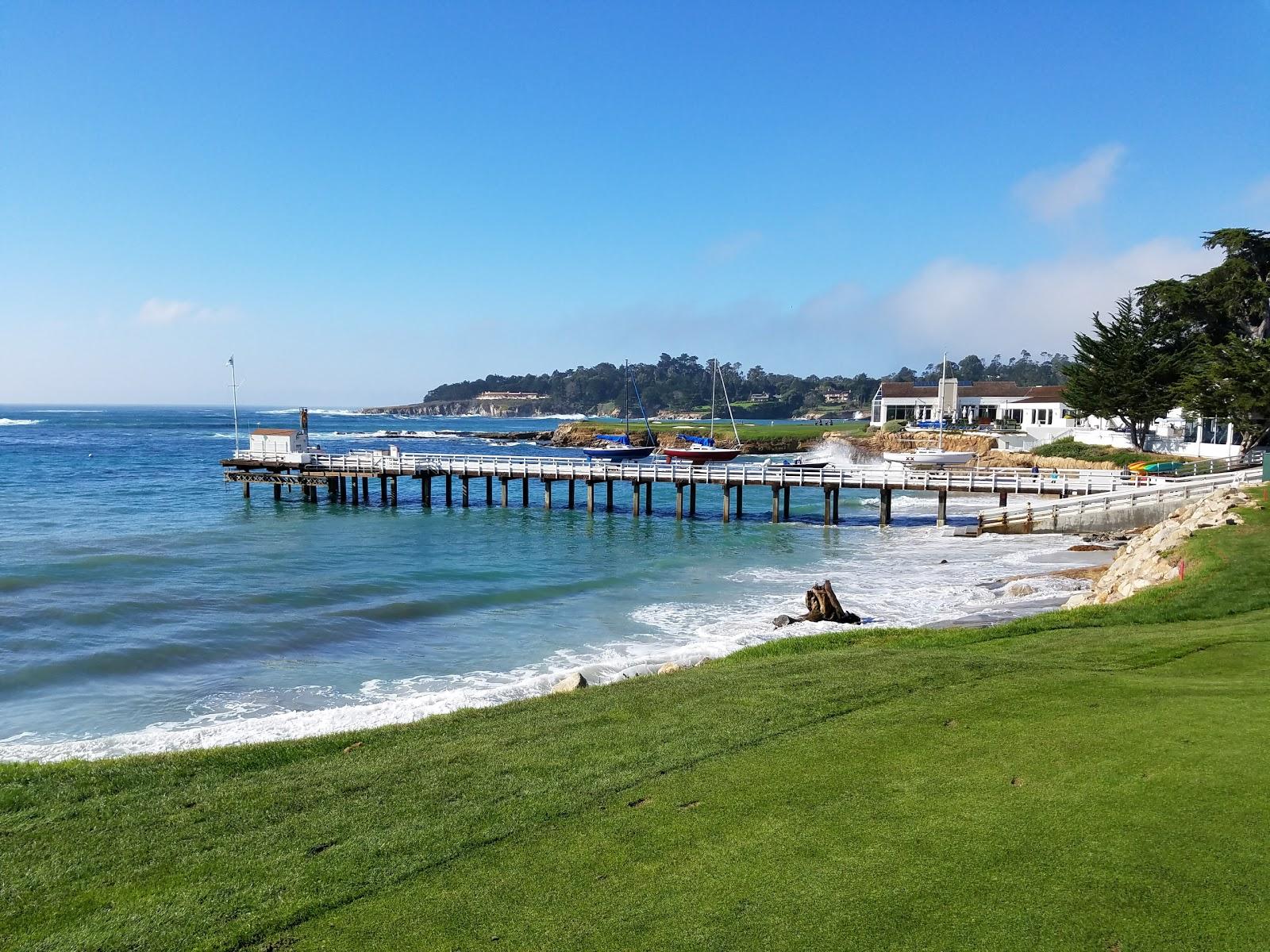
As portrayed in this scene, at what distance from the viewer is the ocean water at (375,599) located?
55.6 feet

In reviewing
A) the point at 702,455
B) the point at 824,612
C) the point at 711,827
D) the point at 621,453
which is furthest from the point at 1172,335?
the point at 711,827

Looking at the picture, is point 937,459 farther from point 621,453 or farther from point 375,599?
point 375,599

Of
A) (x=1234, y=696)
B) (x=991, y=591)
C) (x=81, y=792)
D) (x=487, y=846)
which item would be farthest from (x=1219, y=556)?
(x=81, y=792)

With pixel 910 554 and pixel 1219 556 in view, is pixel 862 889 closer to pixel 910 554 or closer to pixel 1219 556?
pixel 1219 556

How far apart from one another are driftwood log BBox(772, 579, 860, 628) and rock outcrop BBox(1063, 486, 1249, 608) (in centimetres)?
538

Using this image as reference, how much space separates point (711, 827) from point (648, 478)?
133ft

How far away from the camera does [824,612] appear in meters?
21.9

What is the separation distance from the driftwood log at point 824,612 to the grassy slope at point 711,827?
9.44 m

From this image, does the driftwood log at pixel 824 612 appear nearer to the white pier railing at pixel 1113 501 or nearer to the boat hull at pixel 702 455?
the white pier railing at pixel 1113 501

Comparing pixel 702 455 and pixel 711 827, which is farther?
pixel 702 455

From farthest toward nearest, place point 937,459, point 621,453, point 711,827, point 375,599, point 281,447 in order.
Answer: point 621,453 < point 937,459 < point 281,447 < point 375,599 < point 711,827

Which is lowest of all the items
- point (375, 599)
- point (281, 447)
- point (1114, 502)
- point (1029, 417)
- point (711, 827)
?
point (375, 599)

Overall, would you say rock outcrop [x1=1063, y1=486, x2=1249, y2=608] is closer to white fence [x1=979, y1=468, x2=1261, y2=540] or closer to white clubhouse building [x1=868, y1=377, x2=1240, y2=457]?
white fence [x1=979, y1=468, x2=1261, y2=540]

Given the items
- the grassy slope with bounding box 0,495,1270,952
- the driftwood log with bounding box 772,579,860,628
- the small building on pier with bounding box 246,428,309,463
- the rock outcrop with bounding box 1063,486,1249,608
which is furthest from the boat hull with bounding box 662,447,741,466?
the grassy slope with bounding box 0,495,1270,952
